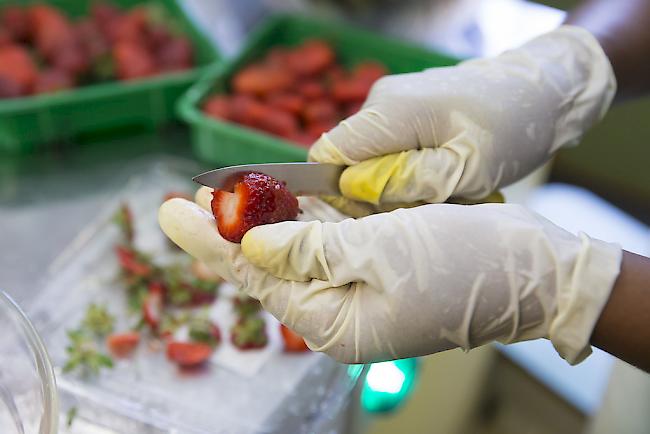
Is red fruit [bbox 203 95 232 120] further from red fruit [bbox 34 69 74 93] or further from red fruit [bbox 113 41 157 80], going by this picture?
red fruit [bbox 34 69 74 93]

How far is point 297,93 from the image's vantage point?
1443 mm

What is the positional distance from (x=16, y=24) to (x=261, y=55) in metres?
0.50

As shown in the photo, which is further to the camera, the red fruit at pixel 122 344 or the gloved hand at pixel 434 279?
the red fruit at pixel 122 344

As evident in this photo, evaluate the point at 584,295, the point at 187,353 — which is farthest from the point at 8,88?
the point at 584,295

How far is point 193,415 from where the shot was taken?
96cm

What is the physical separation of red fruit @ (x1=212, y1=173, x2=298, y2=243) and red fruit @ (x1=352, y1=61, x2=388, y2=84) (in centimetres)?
68

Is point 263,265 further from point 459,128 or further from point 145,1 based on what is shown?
point 145,1

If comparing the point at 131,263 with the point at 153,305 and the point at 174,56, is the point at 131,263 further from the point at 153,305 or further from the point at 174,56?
the point at 174,56

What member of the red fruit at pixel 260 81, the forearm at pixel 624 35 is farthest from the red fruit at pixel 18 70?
the forearm at pixel 624 35

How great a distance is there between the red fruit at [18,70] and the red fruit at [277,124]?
0.44 m

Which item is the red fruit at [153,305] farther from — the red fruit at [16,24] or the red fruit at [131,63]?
the red fruit at [16,24]

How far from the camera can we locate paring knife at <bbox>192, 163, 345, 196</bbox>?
31.4 inches

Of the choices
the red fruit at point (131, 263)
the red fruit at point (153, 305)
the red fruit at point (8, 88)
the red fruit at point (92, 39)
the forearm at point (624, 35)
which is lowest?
the red fruit at point (153, 305)

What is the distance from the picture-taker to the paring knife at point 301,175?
2.62ft
